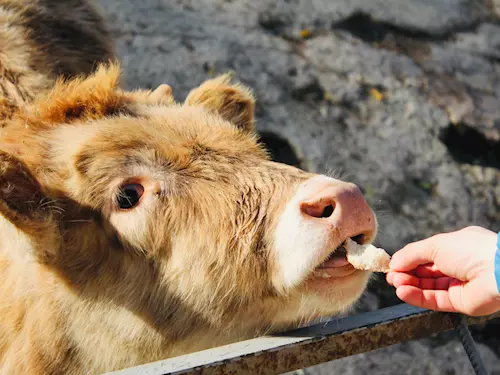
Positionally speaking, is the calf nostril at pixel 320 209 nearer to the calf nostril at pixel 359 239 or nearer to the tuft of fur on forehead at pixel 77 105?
the calf nostril at pixel 359 239

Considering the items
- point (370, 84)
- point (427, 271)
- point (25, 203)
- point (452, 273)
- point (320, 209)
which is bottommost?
point (370, 84)

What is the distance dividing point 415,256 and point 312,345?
21.3 inches

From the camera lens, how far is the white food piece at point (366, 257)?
7.78 ft

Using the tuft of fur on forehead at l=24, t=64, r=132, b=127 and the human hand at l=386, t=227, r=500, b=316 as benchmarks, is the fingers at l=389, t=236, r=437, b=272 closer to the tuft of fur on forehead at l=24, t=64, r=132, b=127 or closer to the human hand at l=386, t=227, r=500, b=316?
the human hand at l=386, t=227, r=500, b=316

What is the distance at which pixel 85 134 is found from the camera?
118 inches

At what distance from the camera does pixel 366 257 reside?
239cm

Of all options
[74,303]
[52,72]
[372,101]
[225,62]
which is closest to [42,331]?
[74,303]

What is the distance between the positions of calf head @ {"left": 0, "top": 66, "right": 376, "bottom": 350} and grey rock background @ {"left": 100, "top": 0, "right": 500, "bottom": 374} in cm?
279

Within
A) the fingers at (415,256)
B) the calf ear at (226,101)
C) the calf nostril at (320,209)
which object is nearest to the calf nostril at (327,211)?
the calf nostril at (320,209)

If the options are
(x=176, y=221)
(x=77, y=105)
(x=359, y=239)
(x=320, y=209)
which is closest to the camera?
(x=320, y=209)

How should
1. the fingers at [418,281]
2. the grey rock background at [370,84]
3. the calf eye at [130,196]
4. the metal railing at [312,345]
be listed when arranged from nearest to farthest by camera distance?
the metal railing at [312,345]
the fingers at [418,281]
the calf eye at [130,196]
the grey rock background at [370,84]

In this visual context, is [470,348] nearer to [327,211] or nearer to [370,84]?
[327,211]

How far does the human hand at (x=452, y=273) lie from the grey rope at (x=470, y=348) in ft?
0.31

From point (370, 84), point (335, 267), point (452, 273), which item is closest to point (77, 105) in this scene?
point (335, 267)
